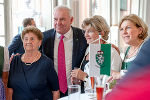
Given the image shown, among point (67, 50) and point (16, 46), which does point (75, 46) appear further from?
point (16, 46)

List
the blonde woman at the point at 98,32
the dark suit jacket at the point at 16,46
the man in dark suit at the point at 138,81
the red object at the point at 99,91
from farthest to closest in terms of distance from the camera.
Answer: the dark suit jacket at the point at 16,46, the blonde woman at the point at 98,32, the red object at the point at 99,91, the man in dark suit at the point at 138,81

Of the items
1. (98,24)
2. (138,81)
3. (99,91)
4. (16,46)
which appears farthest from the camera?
(16,46)

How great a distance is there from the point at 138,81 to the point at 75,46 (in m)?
2.02

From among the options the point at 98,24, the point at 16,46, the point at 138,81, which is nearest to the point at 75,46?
the point at 98,24

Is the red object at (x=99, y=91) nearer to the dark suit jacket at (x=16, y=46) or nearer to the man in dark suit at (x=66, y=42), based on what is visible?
the man in dark suit at (x=66, y=42)

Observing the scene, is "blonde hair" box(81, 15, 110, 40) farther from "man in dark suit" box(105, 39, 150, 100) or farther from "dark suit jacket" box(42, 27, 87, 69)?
"man in dark suit" box(105, 39, 150, 100)

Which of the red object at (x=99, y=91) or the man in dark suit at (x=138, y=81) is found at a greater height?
the man in dark suit at (x=138, y=81)

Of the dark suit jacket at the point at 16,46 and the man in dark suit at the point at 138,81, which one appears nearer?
the man in dark suit at the point at 138,81

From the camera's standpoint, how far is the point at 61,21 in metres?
2.44

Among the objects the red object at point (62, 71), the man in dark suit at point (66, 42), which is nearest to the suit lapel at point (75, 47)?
the man in dark suit at point (66, 42)

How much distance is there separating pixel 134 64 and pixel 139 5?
7595 millimetres

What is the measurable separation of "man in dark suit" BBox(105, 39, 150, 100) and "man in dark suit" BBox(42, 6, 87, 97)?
1946 millimetres

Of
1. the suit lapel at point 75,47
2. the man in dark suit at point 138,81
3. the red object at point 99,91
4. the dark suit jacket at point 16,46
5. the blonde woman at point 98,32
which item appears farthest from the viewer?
the dark suit jacket at point 16,46

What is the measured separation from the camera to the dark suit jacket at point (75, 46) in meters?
2.38
